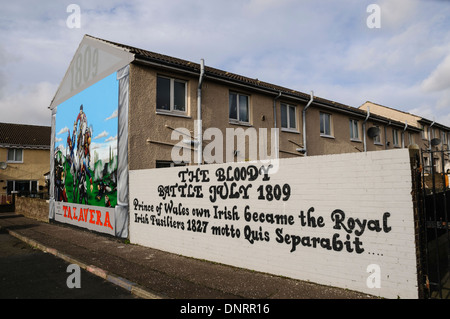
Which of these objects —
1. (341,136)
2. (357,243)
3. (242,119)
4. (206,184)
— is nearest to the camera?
(357,243)

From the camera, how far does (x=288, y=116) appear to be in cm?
1349

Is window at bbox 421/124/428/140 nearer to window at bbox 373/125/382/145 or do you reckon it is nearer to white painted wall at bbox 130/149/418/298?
window at bbox 373/125/382/145

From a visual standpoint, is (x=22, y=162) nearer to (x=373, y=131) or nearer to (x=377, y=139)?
(x=373, y=131)

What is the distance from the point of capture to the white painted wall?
4.31 metres

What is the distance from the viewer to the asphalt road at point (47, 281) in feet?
16.4

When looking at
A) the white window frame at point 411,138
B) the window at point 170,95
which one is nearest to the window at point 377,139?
the white window frame at point 411,138

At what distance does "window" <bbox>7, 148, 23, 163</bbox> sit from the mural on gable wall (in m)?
14.1

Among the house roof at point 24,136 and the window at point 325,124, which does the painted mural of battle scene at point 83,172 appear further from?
the house roof at point 24,136

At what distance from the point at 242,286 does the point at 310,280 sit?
1.12 m

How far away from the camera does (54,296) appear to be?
16.1 ft

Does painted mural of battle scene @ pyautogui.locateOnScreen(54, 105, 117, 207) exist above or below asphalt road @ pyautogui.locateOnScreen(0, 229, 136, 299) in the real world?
above

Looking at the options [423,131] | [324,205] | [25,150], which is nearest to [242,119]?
[324,205]

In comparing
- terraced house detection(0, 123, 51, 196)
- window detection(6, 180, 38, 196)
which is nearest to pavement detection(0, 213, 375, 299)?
terraced house detection(0, 123, 51, 196)

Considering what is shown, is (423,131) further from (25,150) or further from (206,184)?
(25,150)
